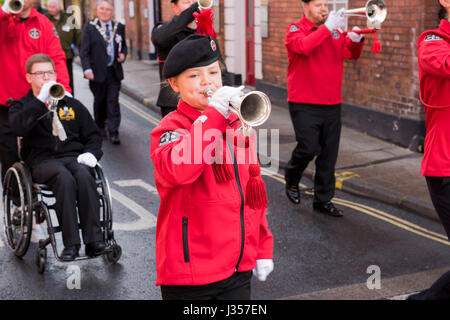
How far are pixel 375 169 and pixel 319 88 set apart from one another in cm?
226

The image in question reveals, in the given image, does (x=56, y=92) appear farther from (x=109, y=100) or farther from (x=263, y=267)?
(x=109, y=100)

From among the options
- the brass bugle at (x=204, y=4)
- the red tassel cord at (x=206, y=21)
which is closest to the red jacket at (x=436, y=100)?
the red tassel cord at (x=206, y=21)

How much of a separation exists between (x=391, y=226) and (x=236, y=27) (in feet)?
33.7

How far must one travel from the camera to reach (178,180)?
2660mm

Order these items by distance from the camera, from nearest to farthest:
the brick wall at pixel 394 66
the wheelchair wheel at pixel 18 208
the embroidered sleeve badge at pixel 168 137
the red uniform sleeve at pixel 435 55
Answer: the embroidered sleeve badge at pixel 168 137 → the red uniform sleeve at pixel 435 55 → the wheelchair wheel at pixel 18 208 → the brick wall at pixel 394 66

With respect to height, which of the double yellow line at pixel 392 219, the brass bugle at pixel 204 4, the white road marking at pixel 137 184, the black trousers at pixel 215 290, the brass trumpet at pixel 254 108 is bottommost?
the double yellow line at pixel 392 219

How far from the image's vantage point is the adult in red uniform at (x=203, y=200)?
9.14 feet

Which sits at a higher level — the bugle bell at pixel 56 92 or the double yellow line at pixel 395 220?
the bugle bell at pixel 56 92

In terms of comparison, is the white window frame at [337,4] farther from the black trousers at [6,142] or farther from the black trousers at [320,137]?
the black trousers at [6,142]

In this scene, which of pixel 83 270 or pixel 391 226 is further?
pixel 391 226

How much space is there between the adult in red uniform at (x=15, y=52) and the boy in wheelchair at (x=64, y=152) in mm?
923
